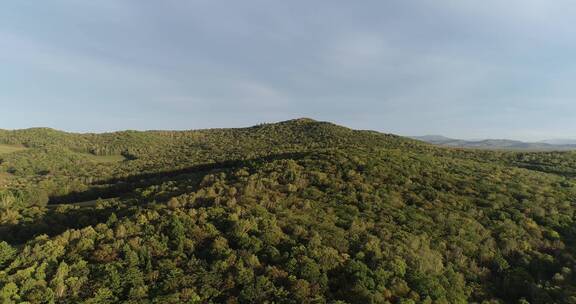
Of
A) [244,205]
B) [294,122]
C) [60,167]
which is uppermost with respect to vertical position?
[294,122]

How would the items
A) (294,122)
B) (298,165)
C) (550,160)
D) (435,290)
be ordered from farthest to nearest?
(294,122) < (550,160) < (298,165) < (435,290)

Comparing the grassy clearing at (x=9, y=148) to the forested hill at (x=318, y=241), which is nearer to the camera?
the forested hill at (x=318, y=241)

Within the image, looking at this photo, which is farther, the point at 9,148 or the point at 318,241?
the point at 9,148

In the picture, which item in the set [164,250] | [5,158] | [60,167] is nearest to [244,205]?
[164,250]

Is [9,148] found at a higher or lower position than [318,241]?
lower

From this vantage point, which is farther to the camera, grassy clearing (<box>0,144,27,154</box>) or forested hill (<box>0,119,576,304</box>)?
grassy clearing (<box>0,144,27,154</box>)

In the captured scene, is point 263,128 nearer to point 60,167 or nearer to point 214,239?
point 60,167

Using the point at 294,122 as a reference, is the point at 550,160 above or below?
below

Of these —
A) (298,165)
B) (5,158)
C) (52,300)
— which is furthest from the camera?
(5,158)
